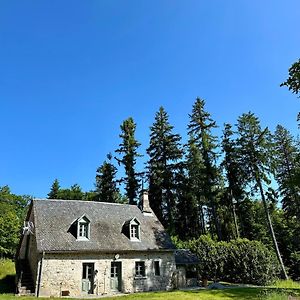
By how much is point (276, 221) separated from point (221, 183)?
35.8ft

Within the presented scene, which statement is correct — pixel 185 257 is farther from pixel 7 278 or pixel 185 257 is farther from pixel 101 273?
pixel 7 278

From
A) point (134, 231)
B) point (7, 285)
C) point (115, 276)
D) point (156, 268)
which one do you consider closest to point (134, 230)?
point (134, 231)

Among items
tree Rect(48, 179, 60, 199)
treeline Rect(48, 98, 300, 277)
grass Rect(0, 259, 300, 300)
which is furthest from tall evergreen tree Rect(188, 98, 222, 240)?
tree Rect(48, 179, 60, 199)

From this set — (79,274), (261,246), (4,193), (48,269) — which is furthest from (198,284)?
(4,193)

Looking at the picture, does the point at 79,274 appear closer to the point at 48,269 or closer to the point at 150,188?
the point at 48,269

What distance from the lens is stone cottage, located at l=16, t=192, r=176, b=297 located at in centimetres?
1898

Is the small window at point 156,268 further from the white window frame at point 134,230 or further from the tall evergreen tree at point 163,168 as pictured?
the tall evergreen tree at point 163,168

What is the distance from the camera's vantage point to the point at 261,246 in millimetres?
26828

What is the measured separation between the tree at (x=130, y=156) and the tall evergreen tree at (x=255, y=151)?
41.7 ft

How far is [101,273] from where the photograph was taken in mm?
20344

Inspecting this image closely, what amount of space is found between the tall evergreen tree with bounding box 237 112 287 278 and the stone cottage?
11.0 meters

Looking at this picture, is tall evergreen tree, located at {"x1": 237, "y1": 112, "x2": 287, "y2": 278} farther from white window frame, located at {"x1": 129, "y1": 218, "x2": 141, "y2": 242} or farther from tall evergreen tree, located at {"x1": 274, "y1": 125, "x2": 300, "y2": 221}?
white window frame, located at {"x1": 129, "y1": 218, "x2": 141, "y2": 242}

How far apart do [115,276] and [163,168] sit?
56.7 feet

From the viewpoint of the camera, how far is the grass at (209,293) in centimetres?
1550
